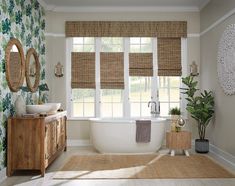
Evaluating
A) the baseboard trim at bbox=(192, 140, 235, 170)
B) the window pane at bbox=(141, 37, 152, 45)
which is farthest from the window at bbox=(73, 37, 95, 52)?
the baseboard trim at bbox=(192, 140, 235, 170)

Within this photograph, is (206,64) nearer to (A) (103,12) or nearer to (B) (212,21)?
(B) (212,21)

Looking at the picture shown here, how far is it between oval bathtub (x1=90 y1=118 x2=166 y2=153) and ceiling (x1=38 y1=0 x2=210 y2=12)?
246 centimetres

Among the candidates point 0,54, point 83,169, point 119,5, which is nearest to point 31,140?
point 83,169

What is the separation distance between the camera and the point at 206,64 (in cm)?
634

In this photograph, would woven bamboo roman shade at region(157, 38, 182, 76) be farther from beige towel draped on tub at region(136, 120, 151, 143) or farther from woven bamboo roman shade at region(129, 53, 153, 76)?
beige towel draped on tub at region(136, 120, 151, 143)

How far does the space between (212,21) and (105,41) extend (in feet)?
7.52

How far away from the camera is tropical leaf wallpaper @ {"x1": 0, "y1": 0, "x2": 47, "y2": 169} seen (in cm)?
418

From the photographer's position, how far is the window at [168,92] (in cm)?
679

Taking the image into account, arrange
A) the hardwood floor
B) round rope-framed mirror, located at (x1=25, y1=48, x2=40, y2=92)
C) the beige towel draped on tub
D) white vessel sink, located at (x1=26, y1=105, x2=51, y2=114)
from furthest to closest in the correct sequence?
the beige towel draped on tub, round rope-framed mirror, located at (x1=25, y1=48, x2=40, y2=92), white vessel sink, located at (x1=26, y1=105, x2=51, y2=114), the hardwood floor

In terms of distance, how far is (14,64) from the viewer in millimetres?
4613

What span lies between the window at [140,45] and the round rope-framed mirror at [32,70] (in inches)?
83.2

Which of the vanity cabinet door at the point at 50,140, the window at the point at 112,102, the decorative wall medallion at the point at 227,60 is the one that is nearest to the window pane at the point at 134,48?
the window at the point at 112,102

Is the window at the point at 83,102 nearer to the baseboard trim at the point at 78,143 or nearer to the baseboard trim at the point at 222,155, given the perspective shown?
the baseboard trim at the point at 78,143

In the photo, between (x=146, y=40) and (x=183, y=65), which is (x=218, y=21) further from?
(x=146, y=40)
